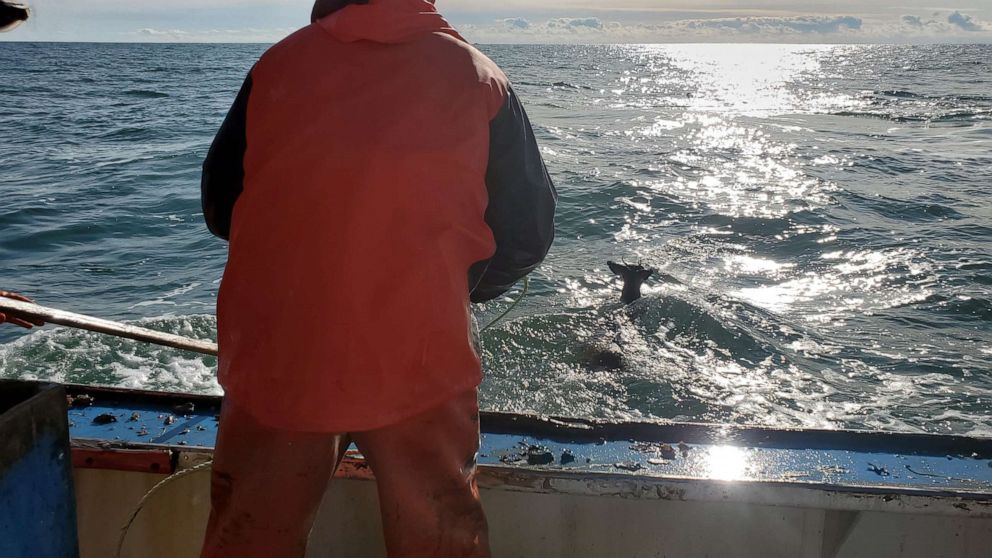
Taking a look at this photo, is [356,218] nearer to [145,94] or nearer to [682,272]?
[682,272]

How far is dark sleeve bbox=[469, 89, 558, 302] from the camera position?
2145 millimetres

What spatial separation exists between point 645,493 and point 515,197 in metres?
1.30

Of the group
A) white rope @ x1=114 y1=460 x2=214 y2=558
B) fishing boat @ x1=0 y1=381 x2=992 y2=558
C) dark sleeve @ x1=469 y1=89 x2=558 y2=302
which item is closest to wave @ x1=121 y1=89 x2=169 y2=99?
fishing boat @ x1=0 y1=381 x2=992 y2=558

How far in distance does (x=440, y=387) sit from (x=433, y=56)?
0.82 meters

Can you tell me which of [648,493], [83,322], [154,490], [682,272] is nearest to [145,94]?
[682,272]

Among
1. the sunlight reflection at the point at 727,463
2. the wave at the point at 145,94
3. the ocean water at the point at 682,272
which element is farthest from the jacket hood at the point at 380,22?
the wave at the point at 145,94

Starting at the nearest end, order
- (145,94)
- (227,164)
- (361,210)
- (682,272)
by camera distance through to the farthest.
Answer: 1. (361,210)
2. (227,164)
3. (682,272)
4. (145,94)

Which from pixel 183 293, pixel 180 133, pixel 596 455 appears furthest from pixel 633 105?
pixel 596 455

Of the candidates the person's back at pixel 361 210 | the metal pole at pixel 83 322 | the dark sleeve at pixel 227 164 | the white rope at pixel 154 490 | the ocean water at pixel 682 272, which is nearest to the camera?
the person's back at pixel 361 210

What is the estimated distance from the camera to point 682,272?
444 inches

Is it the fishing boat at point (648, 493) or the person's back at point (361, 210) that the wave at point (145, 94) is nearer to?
the fishing boat at point (648, 493)

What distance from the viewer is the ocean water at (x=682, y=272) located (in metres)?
7.58

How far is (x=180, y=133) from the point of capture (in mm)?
26703

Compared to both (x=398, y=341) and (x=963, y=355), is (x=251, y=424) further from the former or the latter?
(x=963, y=355)
